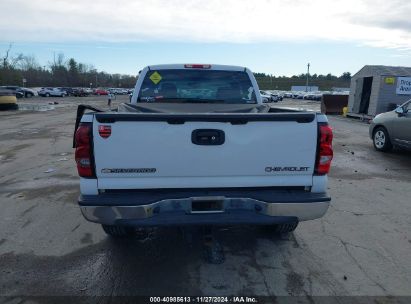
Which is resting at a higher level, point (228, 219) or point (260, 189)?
point (260, 189)

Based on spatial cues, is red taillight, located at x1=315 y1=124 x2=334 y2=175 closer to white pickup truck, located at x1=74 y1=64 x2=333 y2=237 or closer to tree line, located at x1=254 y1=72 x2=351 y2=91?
white pickup truck, located at x1=74 y1=64 x2=333 y2=237

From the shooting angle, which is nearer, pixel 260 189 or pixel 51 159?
pixel 260 189

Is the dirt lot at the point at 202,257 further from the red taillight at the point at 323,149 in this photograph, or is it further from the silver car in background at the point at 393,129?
the silver car in background at the point at 393,129

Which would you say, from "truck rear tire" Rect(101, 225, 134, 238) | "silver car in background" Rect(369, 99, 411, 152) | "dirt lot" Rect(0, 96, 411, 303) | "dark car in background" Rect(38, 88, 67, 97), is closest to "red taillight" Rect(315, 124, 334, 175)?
"dirt lot" Rect(0, 96, 411, 303)

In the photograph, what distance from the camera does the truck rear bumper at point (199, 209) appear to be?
3090 millimetres

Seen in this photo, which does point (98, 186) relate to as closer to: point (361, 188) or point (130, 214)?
point (130, 214)

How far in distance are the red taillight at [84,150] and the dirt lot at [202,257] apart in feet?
3.82

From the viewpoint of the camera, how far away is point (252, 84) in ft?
18.0

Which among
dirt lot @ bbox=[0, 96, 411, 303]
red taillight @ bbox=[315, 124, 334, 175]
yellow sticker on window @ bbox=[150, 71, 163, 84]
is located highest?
yellow sticker on window @ bbox=[150, 71, 163, 84]

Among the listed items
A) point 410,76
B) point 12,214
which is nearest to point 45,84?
point 410,76

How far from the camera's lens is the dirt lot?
337 centimetres

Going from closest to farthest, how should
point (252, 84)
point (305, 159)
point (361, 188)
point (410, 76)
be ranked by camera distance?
point (305, 159) → point (252, 84) → point (361, 188) → point (410, 76)

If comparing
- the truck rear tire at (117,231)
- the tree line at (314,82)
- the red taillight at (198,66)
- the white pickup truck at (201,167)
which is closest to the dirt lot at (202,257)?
the truck rear tire at (117,231)

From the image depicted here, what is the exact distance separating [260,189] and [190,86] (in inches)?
98.9
